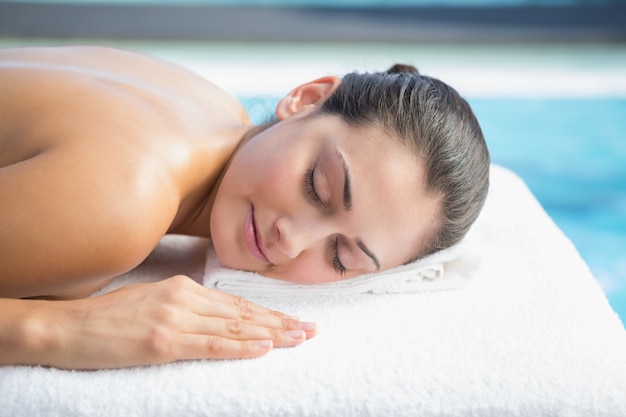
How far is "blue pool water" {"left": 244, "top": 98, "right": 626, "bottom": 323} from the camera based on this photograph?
263 cm

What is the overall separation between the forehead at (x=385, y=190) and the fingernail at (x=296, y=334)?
201mm

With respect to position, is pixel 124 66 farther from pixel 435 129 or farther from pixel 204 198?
pixel 435 129

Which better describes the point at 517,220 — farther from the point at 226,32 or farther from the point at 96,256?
the point at 226,32

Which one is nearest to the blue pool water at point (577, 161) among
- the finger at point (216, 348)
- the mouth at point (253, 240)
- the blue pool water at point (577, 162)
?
the blue pool water at point (577, 162)

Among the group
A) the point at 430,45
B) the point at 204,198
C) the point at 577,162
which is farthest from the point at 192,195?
the point at 430,45

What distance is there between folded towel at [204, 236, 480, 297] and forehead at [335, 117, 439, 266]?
0.05 m

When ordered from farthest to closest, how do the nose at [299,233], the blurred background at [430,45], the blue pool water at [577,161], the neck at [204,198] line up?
the blurred background at [430,45], the blue pool water at [577,161], the neck at [204,198], the nose at [299,233]

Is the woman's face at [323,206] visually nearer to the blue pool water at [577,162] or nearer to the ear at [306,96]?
the ear at [306,96]

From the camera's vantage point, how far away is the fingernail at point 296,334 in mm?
1161

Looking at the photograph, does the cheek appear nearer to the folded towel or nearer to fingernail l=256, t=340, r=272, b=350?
the folded towel

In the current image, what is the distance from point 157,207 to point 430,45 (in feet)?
11.2

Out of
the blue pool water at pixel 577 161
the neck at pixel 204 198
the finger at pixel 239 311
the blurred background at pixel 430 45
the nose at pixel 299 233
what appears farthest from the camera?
the blurred background at pixel 430 45

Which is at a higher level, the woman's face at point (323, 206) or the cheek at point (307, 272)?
the woman's face at point (323, 206)

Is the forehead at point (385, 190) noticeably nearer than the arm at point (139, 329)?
No
